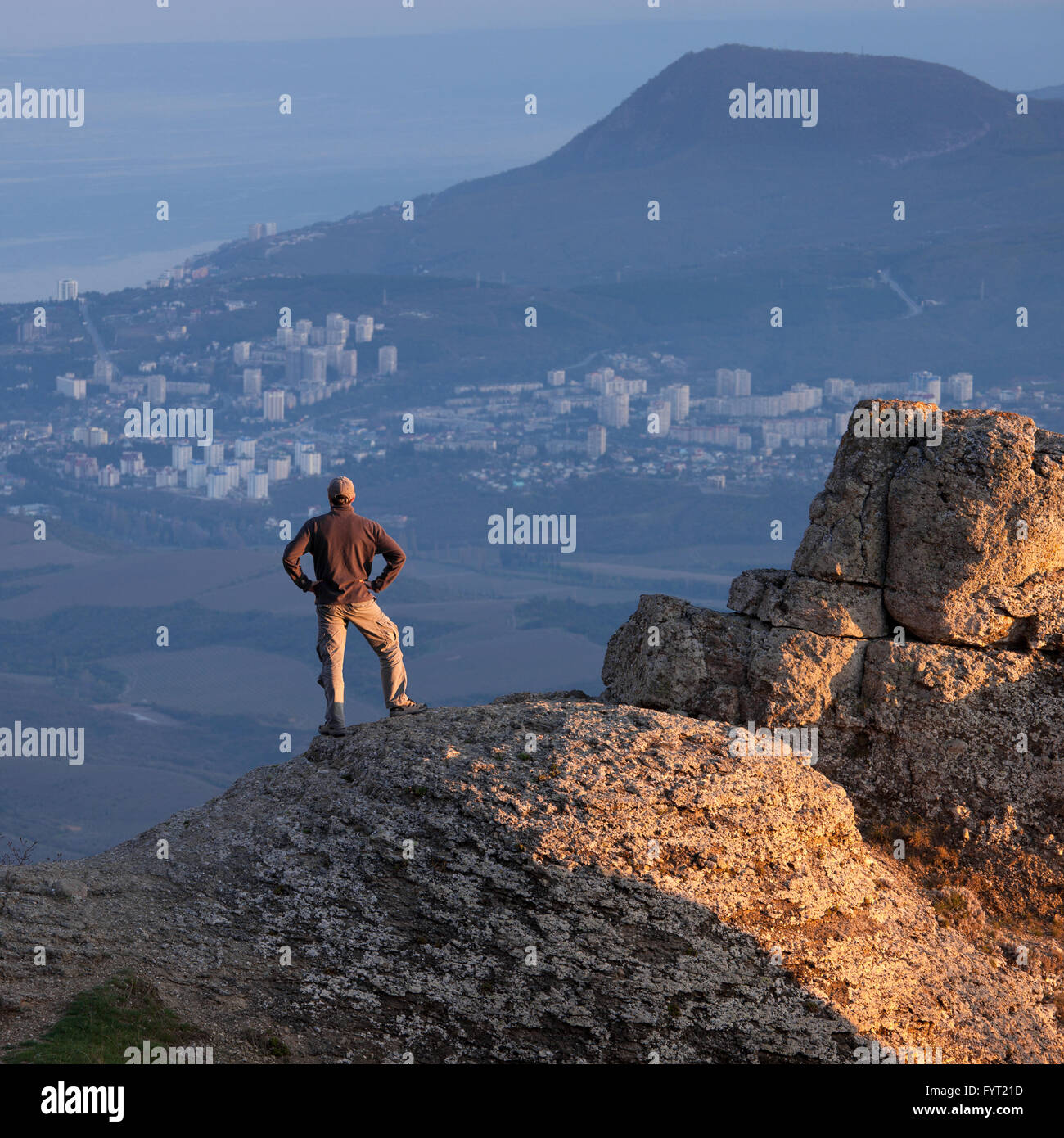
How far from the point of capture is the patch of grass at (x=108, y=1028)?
11.0 meters

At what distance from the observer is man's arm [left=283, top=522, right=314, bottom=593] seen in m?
15.3

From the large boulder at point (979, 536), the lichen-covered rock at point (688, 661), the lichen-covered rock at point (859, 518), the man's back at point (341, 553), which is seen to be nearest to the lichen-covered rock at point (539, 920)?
the lichen-covered rock at point (688, 661)

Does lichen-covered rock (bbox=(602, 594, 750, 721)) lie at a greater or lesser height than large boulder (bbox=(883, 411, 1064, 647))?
lesser

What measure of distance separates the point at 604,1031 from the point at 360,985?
2.23 m

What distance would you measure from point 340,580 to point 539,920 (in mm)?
4768

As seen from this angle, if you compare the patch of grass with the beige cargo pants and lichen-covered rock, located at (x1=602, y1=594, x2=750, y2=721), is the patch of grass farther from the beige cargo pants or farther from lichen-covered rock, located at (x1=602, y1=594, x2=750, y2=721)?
lichen-covered rock, located at (x1=602, y1=594, x2=750, y2=721)

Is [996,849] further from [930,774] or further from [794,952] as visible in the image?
[794,952]

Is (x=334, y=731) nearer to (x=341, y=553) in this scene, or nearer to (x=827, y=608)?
(x=341, y=553)

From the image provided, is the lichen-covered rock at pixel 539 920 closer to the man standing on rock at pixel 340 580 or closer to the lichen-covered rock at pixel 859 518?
the man standing on rock at pixel 340 580

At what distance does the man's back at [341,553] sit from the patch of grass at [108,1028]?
198 inches

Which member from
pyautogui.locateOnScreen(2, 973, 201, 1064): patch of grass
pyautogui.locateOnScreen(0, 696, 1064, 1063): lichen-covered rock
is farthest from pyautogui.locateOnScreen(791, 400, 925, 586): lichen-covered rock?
pyautogui.locateOnScreen(2, 973, 201, 1064): patch of grass

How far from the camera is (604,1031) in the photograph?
12.1 meters

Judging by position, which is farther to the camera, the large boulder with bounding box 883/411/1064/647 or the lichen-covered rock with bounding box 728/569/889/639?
the lichen-covered rock with bounding box 728/569/889/639

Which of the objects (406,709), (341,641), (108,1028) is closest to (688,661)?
(406,709)
